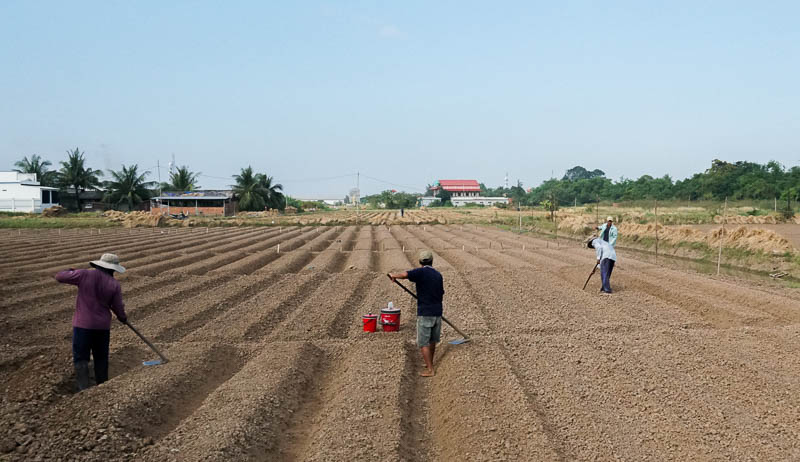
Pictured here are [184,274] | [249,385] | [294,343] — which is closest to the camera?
[249,385]

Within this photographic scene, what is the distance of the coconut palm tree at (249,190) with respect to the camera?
63.5m

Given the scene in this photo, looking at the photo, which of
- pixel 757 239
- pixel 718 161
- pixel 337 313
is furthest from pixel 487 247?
pixel 718 161

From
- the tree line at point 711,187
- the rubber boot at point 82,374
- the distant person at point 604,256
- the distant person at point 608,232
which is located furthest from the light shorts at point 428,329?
the tree line at point 711,187

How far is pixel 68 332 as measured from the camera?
9023 mm

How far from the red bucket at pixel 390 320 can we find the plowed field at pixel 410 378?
29cm

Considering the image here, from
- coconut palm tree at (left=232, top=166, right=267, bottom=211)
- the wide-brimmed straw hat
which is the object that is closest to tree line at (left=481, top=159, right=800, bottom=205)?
coconut palm tree at (left=232, top=166, right=267, bottom=211)

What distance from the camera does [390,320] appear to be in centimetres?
858

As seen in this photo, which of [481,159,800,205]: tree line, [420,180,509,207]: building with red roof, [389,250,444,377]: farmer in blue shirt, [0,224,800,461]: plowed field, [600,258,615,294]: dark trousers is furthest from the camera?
[420,180,509,207]: building with red roof

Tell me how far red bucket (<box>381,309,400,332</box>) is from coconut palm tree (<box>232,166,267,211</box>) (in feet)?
188

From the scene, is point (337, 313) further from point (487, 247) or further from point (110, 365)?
point (487, 247)

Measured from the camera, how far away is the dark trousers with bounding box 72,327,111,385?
6258 millimetres

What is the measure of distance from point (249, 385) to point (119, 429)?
1.49 meters

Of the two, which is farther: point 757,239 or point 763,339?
point 757,239

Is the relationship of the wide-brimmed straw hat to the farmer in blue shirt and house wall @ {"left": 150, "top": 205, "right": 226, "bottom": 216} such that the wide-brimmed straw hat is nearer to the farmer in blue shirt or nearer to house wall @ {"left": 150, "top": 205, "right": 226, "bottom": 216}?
the farmer in blue shirt
